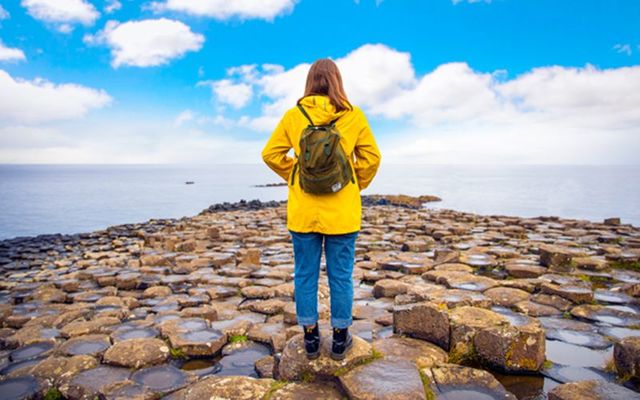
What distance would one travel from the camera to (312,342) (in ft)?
9.36

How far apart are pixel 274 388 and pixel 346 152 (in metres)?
1.65

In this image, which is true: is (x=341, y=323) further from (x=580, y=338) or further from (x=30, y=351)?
(x=30, y=351)

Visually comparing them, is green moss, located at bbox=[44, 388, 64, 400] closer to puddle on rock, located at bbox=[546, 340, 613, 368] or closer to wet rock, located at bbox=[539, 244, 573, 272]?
puddle on rock, located at bbox=[546, 340, 613, 368]

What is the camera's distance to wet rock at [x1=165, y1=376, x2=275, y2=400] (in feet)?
8.45

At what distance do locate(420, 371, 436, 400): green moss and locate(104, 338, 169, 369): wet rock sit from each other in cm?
220

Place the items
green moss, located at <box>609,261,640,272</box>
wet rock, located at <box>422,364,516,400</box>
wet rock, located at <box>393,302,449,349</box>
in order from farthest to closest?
green moss, located at <box>609,261,640,272</box>, wet rock, located at <box>393,302,449,349</box>, wet rock, located at <box>422,364,516,400</box>

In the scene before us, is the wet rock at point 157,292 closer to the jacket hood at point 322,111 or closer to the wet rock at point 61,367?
the wet rock at point 61,367

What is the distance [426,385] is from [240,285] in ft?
13.1

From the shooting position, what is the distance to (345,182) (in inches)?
105

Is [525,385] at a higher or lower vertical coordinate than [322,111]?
lower

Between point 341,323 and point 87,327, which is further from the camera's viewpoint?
point 87,327

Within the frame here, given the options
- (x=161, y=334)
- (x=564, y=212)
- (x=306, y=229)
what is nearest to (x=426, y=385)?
(x=306, y=229)

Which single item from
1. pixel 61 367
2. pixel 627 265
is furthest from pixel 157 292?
pixel 627 265

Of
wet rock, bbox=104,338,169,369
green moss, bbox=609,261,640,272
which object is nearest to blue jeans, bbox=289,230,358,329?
wet rock, bbox=104,338,169,369
